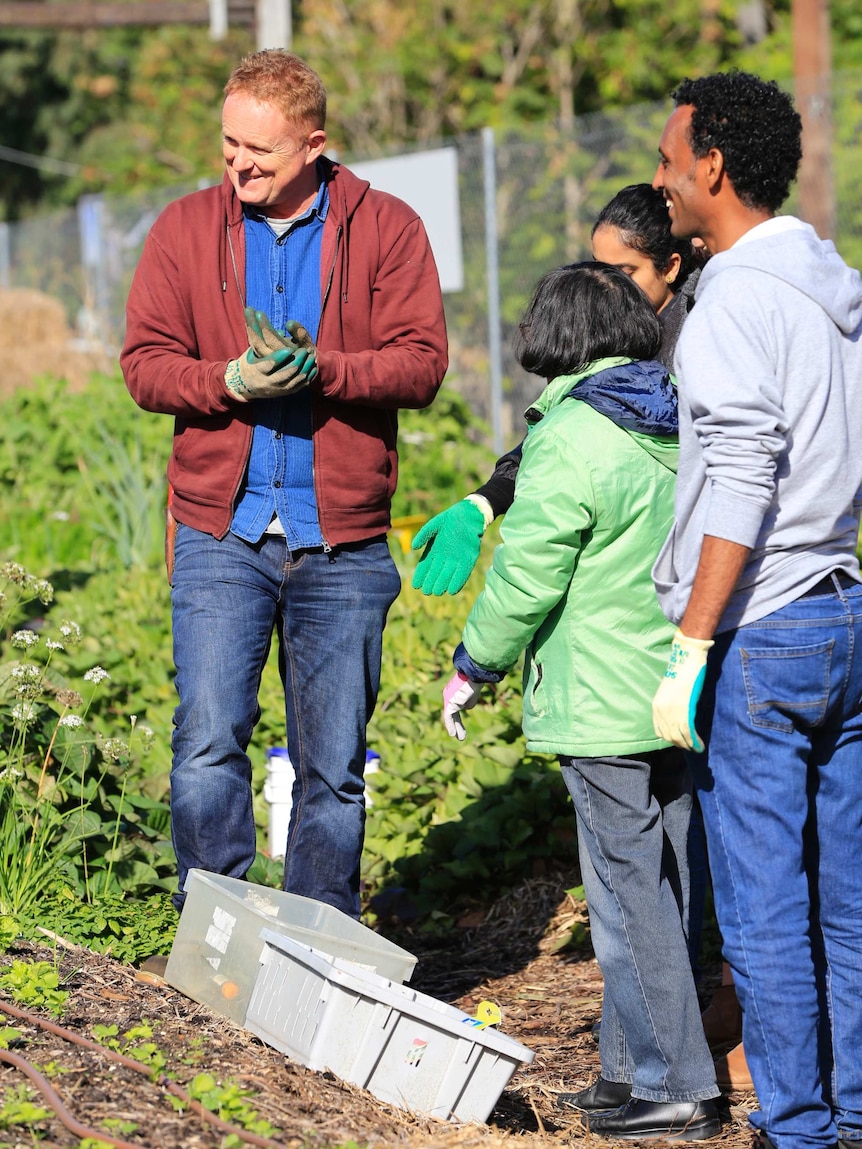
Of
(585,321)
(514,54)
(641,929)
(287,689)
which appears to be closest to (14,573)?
(287,689)

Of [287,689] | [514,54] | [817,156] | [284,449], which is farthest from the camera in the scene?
[514,54]

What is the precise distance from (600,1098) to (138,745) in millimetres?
2072

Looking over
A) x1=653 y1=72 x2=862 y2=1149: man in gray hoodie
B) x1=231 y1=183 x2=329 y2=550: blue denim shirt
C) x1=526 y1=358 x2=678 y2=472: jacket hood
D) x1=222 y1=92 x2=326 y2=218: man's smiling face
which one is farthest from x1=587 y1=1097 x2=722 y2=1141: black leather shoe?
x1=222 y1=92 x2=326 y2=218: man's smiling face

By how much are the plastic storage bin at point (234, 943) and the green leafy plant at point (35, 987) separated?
0.88 feet

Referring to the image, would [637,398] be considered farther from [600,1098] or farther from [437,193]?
[437,193]

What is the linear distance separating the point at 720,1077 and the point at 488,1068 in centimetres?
81

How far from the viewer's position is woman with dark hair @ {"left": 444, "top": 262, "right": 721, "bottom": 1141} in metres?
2.84

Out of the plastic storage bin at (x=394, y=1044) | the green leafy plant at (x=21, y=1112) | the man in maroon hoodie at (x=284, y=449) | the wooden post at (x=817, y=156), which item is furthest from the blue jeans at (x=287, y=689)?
the wooden post at (x=817, y=156)

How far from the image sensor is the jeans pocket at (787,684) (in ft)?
8.07

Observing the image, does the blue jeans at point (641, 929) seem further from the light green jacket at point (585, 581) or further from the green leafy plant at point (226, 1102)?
the green leafy plant at point (226, 1102)

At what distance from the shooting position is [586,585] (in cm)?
289

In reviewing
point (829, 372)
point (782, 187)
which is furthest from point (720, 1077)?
point (782, 187)

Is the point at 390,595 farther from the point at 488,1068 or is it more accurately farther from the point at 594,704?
the point at 488,1068

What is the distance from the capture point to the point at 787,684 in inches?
97.0
